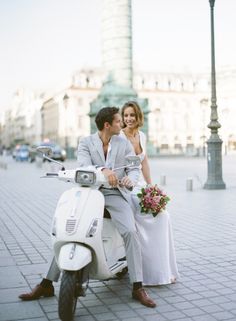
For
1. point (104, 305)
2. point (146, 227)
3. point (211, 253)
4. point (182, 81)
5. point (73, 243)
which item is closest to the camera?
point (73, 243)

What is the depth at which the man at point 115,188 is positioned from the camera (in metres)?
4.92

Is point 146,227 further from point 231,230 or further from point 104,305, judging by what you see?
point 231,230

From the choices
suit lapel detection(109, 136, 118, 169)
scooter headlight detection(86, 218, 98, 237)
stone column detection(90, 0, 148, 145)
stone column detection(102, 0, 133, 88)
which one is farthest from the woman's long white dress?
stone column detection(102, 0, 133, 88)

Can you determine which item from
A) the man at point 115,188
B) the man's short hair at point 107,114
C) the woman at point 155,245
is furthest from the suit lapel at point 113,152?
the woman at point 155,245

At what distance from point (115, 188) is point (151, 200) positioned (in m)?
0.48

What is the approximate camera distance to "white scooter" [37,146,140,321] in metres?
4.37

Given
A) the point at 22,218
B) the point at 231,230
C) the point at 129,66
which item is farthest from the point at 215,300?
the point at 129,66

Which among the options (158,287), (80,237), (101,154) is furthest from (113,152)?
(158,287)

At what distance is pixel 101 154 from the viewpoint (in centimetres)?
509

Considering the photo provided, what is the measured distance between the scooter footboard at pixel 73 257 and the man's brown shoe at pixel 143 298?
753 mm

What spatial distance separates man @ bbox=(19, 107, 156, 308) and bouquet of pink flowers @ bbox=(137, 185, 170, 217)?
207 mm

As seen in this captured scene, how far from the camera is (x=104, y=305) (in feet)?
16.2

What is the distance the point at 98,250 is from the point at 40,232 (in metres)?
4.40

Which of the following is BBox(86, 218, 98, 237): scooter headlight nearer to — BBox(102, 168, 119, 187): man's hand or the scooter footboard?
the scooter footboard
